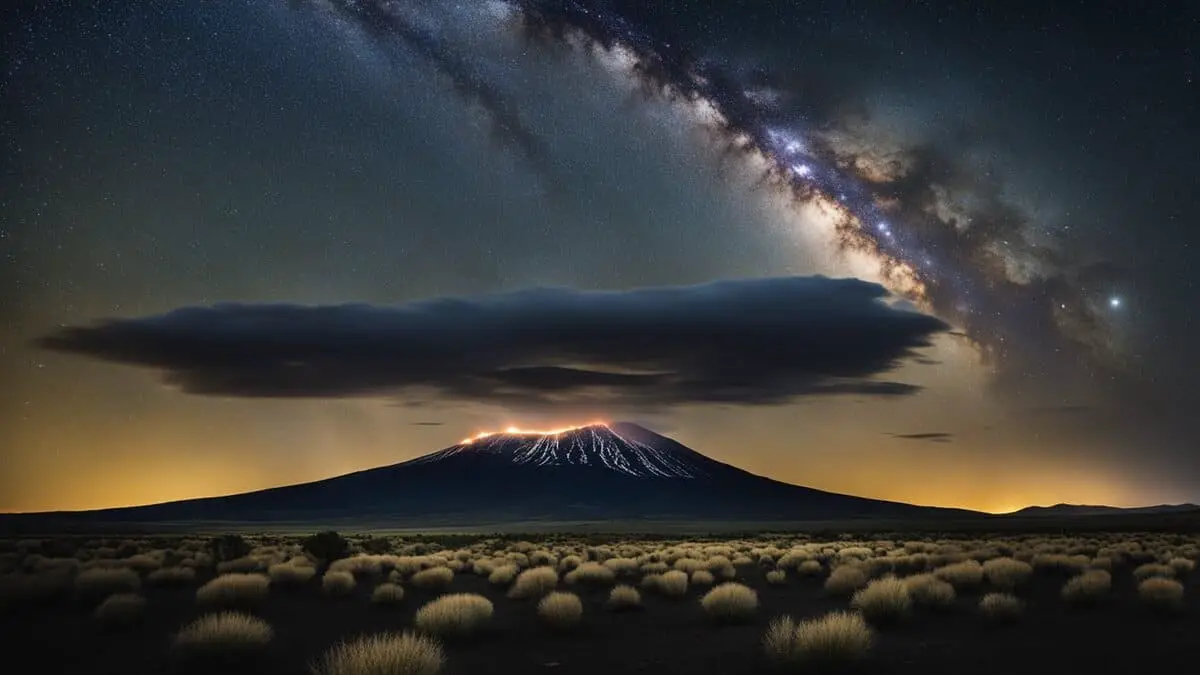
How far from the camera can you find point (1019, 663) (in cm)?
1304

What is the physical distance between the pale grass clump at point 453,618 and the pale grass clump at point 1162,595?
14.1 metres

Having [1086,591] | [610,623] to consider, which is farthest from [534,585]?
[1086,591]

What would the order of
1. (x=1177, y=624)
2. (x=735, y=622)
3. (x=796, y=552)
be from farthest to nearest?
1. (x=796, y=552)
2. (x=735, y=622)
3. (x=1177, y=624)

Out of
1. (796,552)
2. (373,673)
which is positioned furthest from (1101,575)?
(373,673)

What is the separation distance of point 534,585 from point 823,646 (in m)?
13.5

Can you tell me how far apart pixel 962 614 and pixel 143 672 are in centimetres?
1547

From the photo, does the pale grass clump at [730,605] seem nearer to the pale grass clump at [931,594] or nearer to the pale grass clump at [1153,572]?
the pale grass clump at [931,594]

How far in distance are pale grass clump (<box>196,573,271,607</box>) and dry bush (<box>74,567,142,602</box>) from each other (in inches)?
108

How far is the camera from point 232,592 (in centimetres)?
2209

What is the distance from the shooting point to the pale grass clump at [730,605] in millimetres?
17969

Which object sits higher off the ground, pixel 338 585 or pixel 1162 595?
pixel 1162 595

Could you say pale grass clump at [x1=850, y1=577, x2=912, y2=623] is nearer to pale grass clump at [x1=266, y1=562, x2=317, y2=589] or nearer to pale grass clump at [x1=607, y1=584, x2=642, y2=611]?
pale grass clump at [x1=607, y1=584, x2=642, y2=611]

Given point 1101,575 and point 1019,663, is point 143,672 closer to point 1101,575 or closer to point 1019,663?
point 1019,663

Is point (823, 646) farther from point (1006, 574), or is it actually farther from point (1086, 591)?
point (1006, 574)
